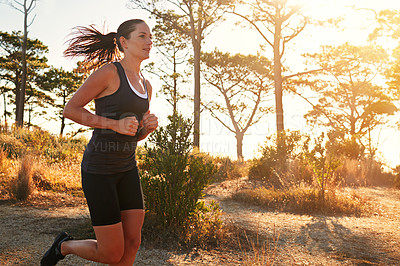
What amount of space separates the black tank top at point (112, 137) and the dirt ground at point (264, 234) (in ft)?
5.33

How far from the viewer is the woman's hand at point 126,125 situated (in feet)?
7.26

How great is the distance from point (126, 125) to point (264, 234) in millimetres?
3507

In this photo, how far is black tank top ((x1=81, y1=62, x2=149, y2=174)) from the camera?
2.31 m

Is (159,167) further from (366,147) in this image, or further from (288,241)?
(366,147)

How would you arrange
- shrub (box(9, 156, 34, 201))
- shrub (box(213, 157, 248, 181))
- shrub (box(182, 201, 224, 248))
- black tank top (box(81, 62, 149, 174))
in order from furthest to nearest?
1. shrub (box(213, 157, 248, 181))
2. shrub (box(9, 156, 34, 201))
3. shrub (box(182, 201, 224, 248))
4. black tank top (box(81, 62, 149, 174))

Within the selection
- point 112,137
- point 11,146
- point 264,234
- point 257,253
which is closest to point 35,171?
point 11,146

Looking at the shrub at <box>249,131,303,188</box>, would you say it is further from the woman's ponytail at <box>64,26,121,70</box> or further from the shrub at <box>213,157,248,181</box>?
the woman's ponytail at <box>64,26,121,70</box>

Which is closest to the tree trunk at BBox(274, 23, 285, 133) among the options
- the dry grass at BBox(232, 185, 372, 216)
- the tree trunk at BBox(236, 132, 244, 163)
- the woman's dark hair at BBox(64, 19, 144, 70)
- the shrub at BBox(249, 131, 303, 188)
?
the shrub at BBox(249, 131, 303, 188)

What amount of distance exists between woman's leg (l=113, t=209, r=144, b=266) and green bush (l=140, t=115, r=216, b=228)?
6.63 ft

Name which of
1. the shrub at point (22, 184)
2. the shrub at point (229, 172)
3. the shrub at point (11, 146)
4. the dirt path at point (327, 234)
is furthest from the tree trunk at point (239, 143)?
the shrub at point (22, 184)

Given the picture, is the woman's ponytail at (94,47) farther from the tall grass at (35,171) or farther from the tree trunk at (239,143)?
the tree trunk at (239,143)

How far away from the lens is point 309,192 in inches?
286

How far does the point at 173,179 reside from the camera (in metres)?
4.64

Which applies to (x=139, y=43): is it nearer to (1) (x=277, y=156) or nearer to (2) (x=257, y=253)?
(2) (x=257, y=253)
